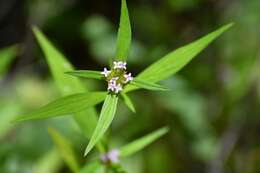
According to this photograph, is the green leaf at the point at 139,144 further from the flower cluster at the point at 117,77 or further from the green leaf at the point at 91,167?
the flower cluster at the point at 117,77

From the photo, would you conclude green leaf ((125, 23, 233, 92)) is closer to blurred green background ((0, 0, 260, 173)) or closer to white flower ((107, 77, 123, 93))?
white flower ((107, 77, 123, 93))

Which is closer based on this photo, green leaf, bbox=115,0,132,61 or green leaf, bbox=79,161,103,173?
green leaf, bbox=115,0,132,61

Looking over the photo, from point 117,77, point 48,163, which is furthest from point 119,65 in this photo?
point 48,163

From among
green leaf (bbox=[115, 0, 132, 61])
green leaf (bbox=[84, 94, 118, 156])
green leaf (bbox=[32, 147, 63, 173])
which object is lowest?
green leaf (bbox=[84, 94, 118, 156])

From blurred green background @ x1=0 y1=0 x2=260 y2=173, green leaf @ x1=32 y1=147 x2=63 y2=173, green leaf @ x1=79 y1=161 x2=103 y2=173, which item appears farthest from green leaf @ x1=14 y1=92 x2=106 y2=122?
green leaf @ x1=32 y1=147 x2=63 y2=173

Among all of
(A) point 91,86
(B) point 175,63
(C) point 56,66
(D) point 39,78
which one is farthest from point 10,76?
(B) point 175,63

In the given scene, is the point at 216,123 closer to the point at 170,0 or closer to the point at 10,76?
the point at 170,0

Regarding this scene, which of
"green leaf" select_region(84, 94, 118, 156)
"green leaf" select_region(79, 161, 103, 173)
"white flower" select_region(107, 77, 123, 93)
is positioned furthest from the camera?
"green leaf" select_region(79, 161, 103, 173)

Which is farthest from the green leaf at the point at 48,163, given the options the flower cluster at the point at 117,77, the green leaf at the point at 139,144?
the flower cluster at the point at 117,77
